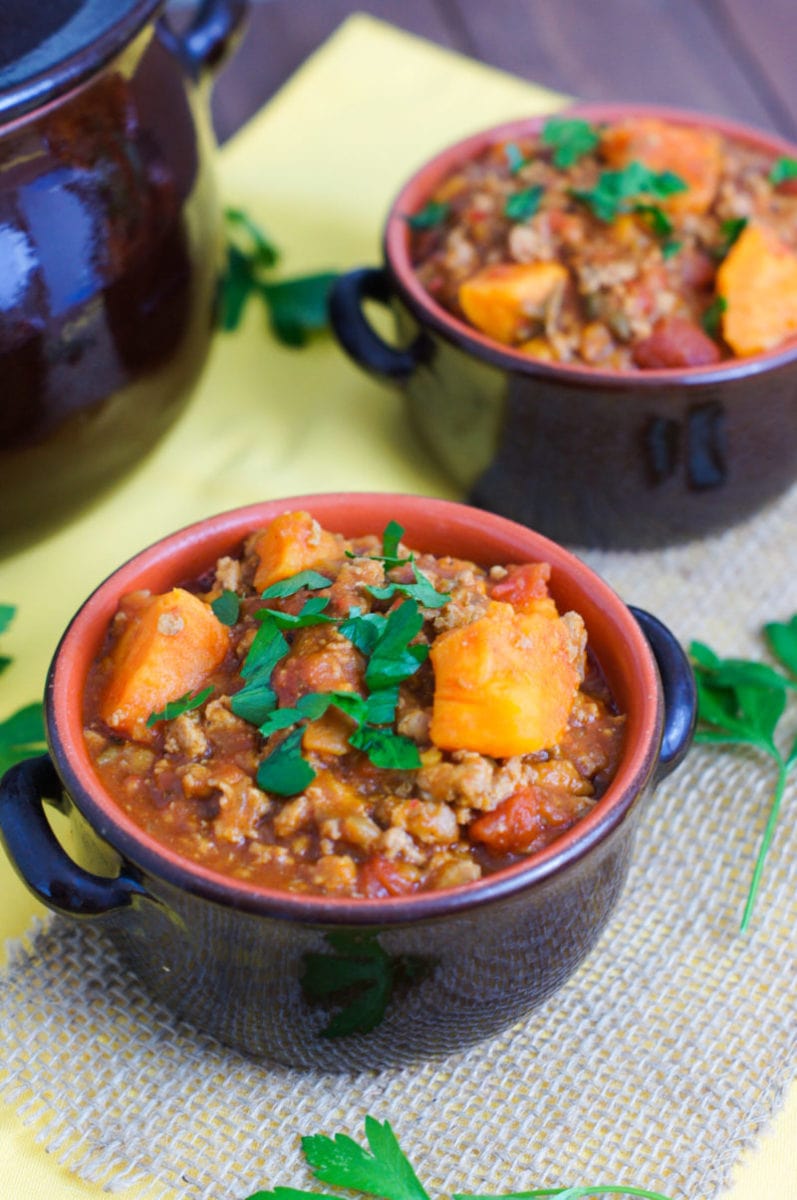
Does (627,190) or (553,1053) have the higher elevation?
(627,190)

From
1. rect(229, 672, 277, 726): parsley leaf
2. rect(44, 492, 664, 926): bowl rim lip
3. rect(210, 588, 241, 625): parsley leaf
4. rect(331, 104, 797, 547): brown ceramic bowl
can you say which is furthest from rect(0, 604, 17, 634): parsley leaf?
rect(331, 104, 797, 547): brown ceramic bowl

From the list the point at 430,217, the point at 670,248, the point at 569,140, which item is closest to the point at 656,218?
the point at 670,248

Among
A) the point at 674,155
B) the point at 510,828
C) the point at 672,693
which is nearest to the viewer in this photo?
the point at 510,828

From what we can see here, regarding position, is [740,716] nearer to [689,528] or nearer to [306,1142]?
[689,528]

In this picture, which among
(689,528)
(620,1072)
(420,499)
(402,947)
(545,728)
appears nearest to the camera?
(402,947)


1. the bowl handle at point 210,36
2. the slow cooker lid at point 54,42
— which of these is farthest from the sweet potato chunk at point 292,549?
the bowl handle at point 210,36

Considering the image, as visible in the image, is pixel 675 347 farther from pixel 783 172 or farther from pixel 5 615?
pixel 5 615

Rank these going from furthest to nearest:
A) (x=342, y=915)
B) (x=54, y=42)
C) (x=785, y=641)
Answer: (x=785, y=641)
(x=54, y=42)
(x=342, y=915)

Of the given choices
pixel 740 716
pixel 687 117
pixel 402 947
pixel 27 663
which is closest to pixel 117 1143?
pixel 402 947
